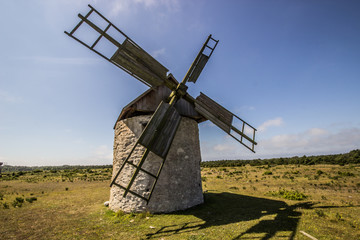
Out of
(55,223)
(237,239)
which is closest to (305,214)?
(237,239)

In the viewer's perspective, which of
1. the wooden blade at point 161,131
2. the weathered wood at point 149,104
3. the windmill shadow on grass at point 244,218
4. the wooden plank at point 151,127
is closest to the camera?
the windmill shadow on grass at point 244,218

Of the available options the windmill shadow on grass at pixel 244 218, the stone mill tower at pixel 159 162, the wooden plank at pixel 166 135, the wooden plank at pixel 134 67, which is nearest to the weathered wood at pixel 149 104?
the stone mill tower at pixel 159 162

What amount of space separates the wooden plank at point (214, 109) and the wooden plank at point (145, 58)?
7.38 feet

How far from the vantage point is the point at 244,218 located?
730cm

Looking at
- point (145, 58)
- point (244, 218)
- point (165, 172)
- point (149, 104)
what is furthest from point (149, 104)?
point (244, 218)

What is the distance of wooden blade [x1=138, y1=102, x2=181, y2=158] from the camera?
6500 mm

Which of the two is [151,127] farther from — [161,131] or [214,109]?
[214,109]

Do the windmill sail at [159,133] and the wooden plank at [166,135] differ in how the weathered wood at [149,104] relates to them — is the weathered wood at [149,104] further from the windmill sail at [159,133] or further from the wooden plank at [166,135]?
the windmill sail at [159,133]

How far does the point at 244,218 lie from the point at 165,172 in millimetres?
4155

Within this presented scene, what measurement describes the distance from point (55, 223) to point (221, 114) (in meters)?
9.53

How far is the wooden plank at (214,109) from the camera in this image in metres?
8.67

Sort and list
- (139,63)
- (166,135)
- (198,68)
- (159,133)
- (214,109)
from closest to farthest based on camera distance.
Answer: (159,133), (166,135), (139,63), (214,109), (198,68)

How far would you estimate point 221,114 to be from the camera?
8.85 meters

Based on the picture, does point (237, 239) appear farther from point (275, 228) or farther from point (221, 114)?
point (221, 114)
